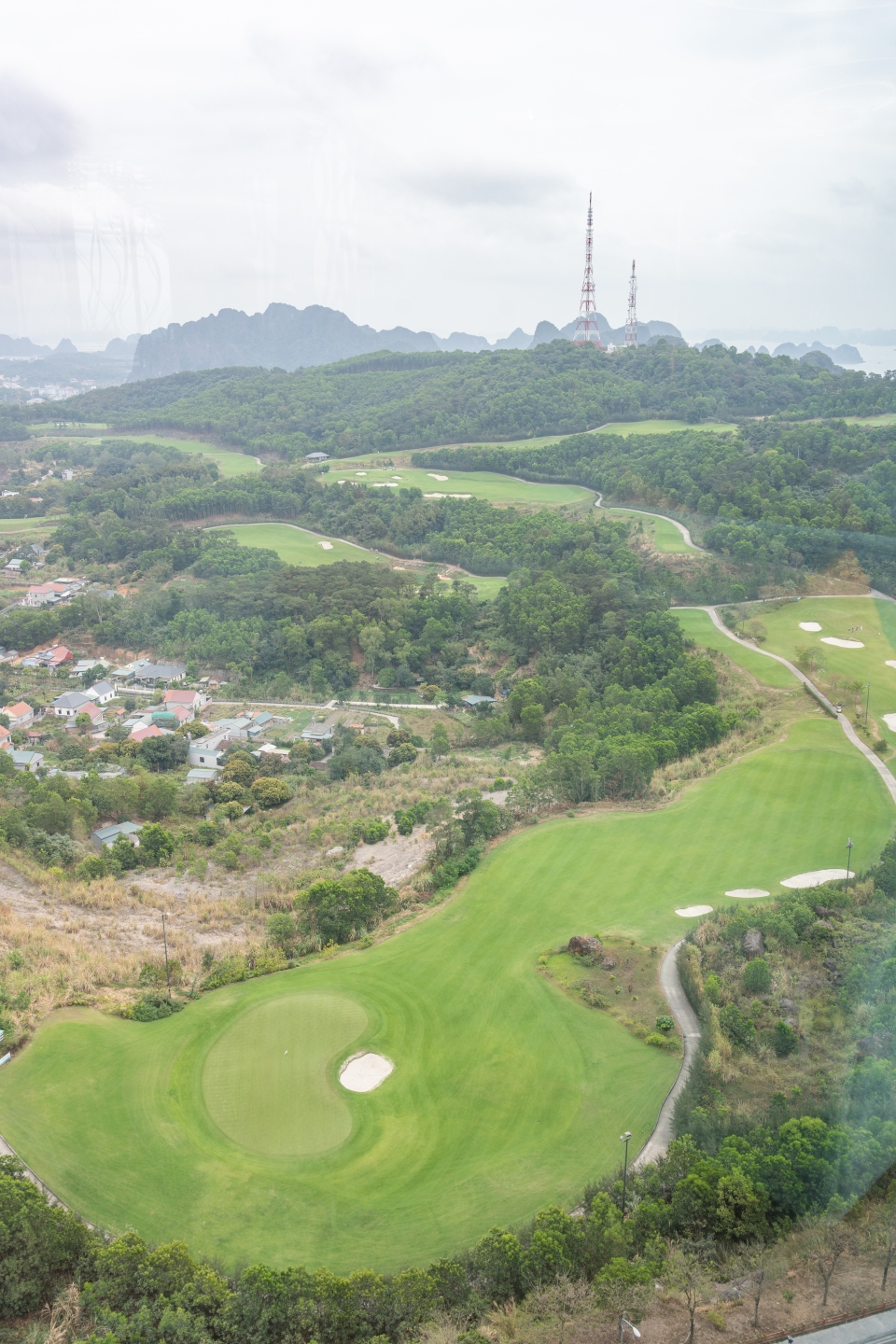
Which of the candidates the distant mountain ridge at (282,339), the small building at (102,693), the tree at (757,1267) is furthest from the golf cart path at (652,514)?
the distant mountain ridge at (282,339)

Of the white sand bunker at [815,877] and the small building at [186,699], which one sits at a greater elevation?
the white sand bunker at [815,877]

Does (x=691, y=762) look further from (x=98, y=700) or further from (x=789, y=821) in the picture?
(x=98, y=700)

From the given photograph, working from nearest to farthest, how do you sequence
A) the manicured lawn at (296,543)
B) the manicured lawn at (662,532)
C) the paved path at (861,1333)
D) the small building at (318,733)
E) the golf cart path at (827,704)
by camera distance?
1. the paved path at (861,1333)
2. the golf cart path at (827,704)
3. the small building at (318,733)
4. the manicured lawn at (662,532)
5. the manicured lawn at (296,543)

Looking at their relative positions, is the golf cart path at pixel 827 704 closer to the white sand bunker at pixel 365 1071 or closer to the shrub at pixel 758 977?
the shrub at pixel 758 977

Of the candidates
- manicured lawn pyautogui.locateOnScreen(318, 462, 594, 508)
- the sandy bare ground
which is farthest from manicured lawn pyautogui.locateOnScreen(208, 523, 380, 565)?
the sandy bare ground

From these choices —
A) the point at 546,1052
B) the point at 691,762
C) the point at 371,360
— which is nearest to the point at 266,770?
the point at 691,762

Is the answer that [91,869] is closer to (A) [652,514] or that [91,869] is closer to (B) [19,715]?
(B) [19,715]
